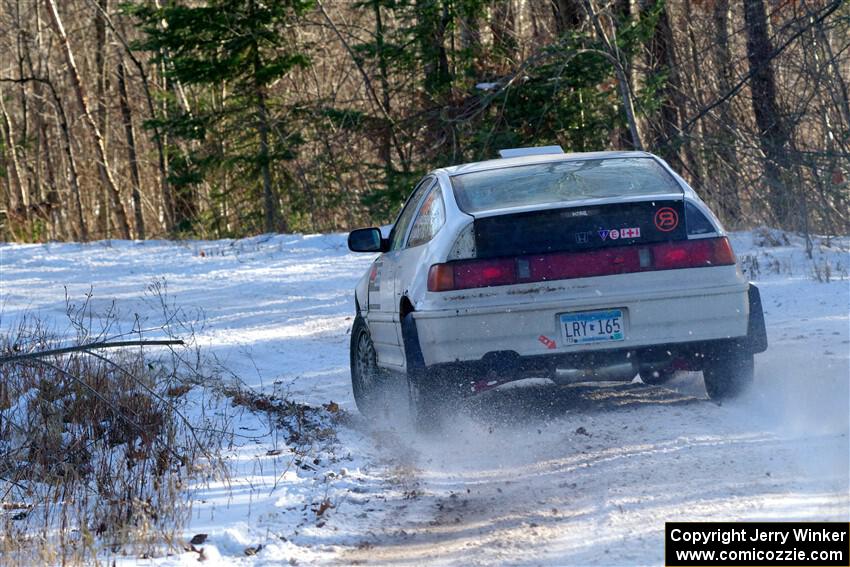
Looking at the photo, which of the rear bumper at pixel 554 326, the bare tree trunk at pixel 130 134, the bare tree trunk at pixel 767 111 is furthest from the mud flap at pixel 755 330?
the bare tree trunk at pixel 130 134

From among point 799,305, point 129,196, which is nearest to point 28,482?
point 799,305

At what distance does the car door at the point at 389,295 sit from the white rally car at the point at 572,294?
0.50 meters

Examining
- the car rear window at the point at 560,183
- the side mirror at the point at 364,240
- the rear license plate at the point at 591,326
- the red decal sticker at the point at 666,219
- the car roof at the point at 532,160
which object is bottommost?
the rear license plate at the point at 591,326

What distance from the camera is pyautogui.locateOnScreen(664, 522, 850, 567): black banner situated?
13.4ft

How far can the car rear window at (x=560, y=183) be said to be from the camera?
6.78 metres

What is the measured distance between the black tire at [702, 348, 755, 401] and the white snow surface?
11 cm

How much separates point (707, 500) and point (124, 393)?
390cm

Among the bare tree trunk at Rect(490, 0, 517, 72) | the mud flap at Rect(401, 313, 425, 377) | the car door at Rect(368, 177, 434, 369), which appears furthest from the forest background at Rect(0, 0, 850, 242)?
the mud flap at Rect(401, 313, 425, 377)

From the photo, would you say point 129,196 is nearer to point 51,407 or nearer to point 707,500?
point 51,407

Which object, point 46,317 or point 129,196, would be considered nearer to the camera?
point 46,317

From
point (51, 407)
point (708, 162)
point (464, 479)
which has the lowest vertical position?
point (464, 479)

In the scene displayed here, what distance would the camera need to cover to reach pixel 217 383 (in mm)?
8367

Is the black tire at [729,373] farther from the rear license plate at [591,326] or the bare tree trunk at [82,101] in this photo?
the bare tree trunk at [82,101]

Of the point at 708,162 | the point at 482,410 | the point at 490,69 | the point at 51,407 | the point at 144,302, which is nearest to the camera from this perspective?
the point at 51,407
